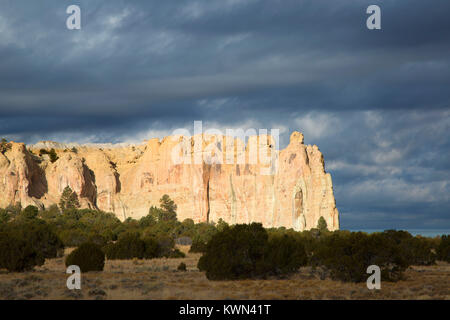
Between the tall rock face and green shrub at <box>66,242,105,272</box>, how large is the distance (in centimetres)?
7032

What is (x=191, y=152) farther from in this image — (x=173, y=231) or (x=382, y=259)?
(x=382, y=259)

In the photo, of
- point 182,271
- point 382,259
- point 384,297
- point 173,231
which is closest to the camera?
point 384,297

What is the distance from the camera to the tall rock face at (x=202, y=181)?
348 feet

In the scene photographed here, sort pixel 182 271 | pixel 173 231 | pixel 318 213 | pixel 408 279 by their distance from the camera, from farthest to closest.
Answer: pixel 318 213 < pixel 173 231 < pixel 182 271 < pixel 408 279

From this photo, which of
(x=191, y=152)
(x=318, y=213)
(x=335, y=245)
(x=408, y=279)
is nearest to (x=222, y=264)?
(x=335, y=245)

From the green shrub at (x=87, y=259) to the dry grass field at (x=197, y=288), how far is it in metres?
2.02

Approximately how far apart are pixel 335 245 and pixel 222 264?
6.33 metres

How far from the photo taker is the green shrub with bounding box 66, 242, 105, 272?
3541 cm

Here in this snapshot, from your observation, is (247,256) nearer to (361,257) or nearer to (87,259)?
(361,257)

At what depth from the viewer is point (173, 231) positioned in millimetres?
86125

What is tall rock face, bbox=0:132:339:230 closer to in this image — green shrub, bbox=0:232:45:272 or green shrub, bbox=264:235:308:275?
green shrub, bbox=264:235:308:275

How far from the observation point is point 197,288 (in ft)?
86.5

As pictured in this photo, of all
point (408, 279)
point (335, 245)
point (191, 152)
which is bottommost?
point (408, 279)

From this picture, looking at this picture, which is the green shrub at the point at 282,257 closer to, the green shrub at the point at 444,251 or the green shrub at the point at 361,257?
the green shrub at the point at 361,257
